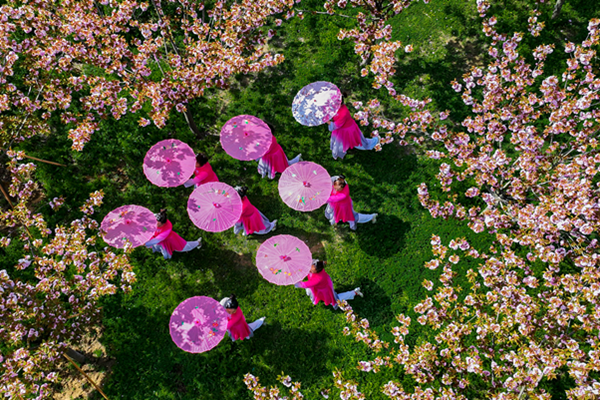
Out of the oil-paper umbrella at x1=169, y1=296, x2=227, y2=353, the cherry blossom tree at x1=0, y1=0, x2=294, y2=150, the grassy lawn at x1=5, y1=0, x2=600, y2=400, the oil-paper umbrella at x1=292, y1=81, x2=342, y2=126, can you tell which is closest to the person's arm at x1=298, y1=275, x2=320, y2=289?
the grassy lawn at x1=5, y1=0, x2=600, y2=400

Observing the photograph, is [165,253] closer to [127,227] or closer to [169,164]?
[127,227]

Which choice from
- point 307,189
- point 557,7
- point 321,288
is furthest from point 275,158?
point 557,7

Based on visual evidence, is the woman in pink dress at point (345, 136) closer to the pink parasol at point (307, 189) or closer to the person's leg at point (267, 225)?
the pink parasol at point (307, 189)

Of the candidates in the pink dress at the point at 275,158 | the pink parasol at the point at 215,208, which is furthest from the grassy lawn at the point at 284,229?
the pink parasol at the point at 215,208

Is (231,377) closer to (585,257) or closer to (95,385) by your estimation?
(95,385)

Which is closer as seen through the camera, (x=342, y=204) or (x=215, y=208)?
(x=215, y=208)

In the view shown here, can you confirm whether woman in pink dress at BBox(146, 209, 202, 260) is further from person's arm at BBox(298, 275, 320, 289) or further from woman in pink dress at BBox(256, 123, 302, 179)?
person's arm at BBox(298, 275, 320, 289)

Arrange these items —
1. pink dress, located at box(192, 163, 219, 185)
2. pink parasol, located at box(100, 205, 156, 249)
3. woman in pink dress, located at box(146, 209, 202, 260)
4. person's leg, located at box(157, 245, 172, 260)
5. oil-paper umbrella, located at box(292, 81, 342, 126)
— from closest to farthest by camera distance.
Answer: pink parasol, located at box(100, 205, 156, 249)
woman in pink dress, located at box(146, 209, 202, 260)
oil-paper umbrella, located at box(292, 81, 342, 126)
pink dress, located at box(192, 163, 219, 185)
person's leg, located at box(157, 245, 172, 260)
